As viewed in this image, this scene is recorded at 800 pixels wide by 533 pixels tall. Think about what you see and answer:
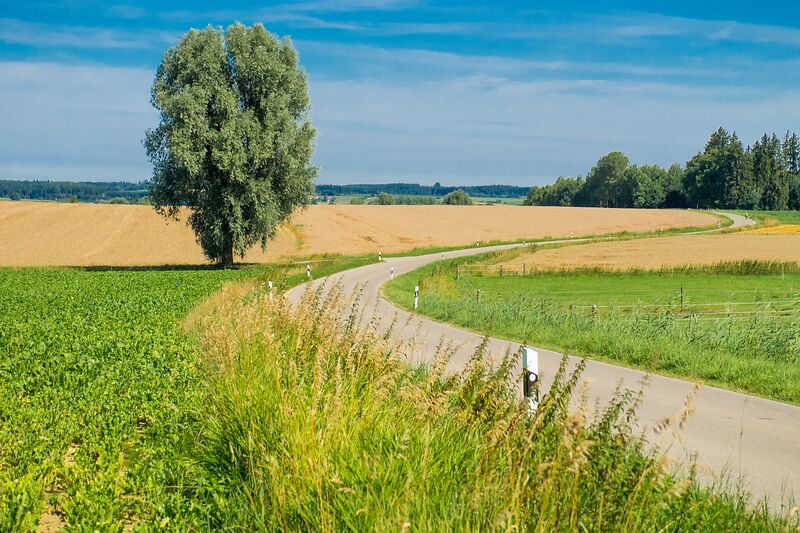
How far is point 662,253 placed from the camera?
59125 mm

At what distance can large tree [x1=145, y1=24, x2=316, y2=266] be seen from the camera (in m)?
42.6

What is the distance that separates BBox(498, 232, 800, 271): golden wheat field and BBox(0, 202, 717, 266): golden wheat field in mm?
13884

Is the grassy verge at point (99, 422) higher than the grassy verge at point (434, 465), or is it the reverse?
the grassy verge at point (434, 465)

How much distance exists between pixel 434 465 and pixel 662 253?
188 feet

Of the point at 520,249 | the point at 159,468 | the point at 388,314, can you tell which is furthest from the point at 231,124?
the point at 159,468

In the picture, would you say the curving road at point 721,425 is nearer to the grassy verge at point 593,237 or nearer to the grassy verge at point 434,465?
the grassy verge at point 434,465

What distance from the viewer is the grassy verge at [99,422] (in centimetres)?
627

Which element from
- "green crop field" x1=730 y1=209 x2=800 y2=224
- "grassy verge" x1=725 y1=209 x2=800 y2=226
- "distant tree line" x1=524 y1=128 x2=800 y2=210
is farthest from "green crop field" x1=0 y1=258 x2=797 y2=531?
"distant tree line" x1=524 y1=128 x2=800 y2=210

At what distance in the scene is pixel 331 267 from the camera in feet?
154

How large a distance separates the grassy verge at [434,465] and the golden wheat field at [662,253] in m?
41.7

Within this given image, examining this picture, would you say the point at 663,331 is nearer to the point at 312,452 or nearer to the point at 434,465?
the point at 434,465

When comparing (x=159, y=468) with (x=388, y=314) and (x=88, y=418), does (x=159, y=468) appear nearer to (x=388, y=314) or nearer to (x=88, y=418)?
(x=88, y=418)

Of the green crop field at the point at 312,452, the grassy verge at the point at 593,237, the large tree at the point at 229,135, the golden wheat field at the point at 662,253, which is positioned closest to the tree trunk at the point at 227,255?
the large tree at the point at 229,135

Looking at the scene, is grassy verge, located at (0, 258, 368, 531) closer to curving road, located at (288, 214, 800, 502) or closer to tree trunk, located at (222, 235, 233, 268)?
curving road, located at (288, 214, 800, 502)
